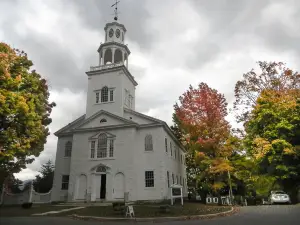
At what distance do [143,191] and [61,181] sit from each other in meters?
10.1

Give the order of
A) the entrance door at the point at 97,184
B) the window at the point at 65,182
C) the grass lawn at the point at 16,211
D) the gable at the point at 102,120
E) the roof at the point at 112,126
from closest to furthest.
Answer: the grass lawn at the point at 16,211 → the entrance door at the point at 97,184 → the roof at the point at 112,126 → the gable at the point at 102,120 → the window at the point at 65,182

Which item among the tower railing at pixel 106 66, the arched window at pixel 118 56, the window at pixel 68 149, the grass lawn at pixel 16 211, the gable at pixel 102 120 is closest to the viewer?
the grass lawn at pixel 16 211

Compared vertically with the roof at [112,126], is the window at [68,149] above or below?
below

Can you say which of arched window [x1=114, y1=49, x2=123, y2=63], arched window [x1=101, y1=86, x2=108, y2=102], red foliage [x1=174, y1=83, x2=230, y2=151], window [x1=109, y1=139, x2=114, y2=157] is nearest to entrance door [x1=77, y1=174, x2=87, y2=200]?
window [x1=109, y1=139, x2=114, y2=157]

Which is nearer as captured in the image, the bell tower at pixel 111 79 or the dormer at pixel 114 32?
the bell tower at pixel 111 79

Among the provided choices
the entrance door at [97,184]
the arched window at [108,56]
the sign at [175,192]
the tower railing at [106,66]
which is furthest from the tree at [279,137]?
the arched window at [108,56]

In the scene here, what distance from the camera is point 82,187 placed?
86.1 feet

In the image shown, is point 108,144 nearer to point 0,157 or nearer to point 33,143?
point 33,143

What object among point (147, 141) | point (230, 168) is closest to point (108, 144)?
point (147, 141)

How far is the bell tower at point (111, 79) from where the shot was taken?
1173 inches

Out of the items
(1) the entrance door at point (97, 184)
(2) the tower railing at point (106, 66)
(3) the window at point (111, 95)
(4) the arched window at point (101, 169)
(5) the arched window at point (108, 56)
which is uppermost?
(5) the arched window at point (108, 56)

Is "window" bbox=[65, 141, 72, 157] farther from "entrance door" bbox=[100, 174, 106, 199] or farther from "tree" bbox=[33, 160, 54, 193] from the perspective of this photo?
"tree" bbox=[33, 160, 54, 193]

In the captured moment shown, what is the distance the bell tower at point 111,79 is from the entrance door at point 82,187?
7.52 m

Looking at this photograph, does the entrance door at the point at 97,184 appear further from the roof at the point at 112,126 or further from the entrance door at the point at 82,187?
the roof at the point at 112,126
